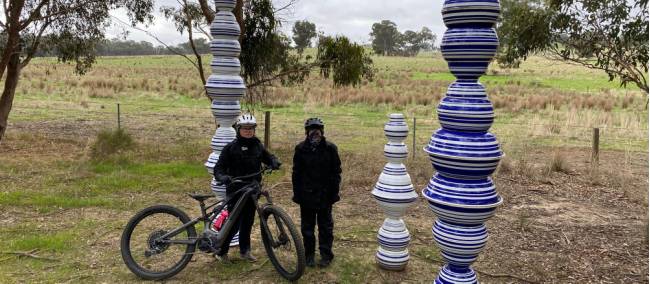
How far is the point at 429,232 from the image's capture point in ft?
22.9

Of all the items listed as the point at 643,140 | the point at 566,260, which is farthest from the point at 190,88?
the point at 566,260

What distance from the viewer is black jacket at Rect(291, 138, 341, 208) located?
5.14 meters

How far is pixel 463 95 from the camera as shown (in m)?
3.61

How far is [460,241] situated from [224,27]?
3558 mm

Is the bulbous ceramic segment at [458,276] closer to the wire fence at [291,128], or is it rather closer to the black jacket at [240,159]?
the black jacket at [240,159]

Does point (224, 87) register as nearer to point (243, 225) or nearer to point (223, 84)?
point (223, 84)

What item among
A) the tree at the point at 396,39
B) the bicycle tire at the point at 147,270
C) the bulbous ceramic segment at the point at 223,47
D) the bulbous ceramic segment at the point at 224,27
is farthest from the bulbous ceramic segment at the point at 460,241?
the tree at the point at 396,39

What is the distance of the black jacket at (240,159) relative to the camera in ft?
17.0

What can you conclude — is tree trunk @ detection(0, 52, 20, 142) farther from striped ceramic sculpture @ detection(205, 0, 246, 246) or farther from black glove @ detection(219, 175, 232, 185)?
black glove @ detection(219, 175, 232, 185)

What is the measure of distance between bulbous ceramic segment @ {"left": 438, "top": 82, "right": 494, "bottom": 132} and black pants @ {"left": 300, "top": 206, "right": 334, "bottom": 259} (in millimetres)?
2059

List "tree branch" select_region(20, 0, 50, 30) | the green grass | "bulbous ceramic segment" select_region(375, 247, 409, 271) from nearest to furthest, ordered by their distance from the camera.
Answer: "bulbous ceramic segment" select_region(375, 247, 409, 271)
the green grass
"tree branch" select_region(20, 0, 50, 30)

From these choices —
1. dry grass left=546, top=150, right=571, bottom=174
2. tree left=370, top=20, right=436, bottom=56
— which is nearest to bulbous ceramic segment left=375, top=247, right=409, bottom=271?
dry grass left=546, top=150, right=571, bottom=174

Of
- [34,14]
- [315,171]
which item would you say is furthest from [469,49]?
[34,14]

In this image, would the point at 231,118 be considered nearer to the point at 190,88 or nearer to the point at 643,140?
the point at 643,140
